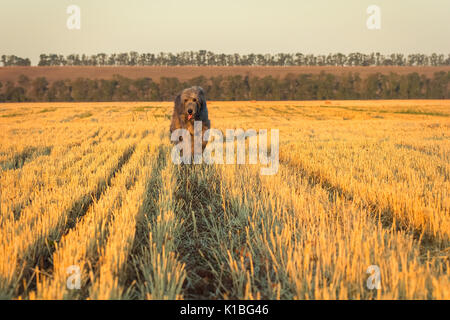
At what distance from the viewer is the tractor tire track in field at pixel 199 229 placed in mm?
2754

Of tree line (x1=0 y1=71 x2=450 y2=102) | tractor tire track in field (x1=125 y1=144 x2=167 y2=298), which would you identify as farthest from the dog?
tree line (x1=0 y1=71 x2=450 y2=102)

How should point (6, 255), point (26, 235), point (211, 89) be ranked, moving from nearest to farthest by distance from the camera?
point (6, 255) < point (26, 235) < point (211, 89)

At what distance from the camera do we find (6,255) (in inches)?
110

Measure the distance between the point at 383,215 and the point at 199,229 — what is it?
2209 mm

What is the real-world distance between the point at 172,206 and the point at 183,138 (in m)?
4.16

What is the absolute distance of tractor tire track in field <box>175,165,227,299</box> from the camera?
9.04 ft

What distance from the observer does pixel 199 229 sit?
4059mm

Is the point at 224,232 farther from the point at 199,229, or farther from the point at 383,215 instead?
the point at 383,215
